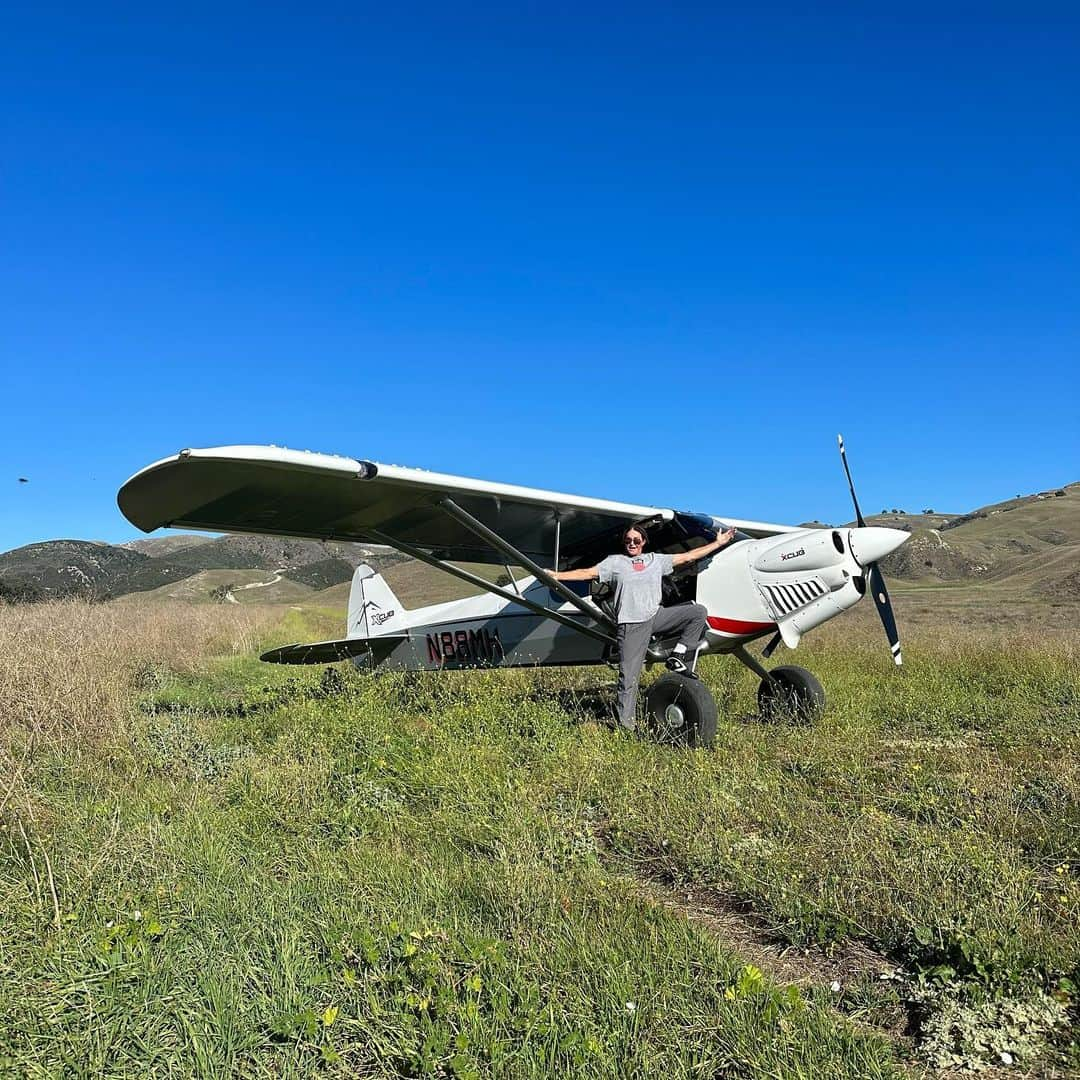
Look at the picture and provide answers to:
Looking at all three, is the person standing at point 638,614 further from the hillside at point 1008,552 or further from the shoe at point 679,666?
the hillside at point 1008,552

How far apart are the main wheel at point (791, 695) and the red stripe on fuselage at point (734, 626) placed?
692 millimetres

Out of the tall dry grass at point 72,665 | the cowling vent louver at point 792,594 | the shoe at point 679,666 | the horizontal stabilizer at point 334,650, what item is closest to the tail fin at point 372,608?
the horizontal stabilizer at point 334,650

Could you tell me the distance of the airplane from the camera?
591 centimetres

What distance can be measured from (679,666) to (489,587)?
6.26 ft

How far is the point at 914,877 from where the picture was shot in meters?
3.00

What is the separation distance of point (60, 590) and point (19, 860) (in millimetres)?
11836

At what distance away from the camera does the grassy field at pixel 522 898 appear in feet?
6.71

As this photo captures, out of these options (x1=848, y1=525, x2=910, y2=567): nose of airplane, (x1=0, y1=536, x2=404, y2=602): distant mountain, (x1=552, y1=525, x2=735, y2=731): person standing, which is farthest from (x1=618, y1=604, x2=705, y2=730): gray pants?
(x1=0, y1=536, x2=404, y2=602): distant mountain

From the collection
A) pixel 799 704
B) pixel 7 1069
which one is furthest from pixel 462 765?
pixel 799 704

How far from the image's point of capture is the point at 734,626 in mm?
6910

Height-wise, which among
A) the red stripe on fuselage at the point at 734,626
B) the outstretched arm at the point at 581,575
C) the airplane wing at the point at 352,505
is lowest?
the red stripe on fuselage at the point at 734,626

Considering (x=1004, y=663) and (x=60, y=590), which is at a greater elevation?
(x=60, y=590)

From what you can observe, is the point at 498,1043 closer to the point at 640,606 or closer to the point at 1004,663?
the point at 640,606

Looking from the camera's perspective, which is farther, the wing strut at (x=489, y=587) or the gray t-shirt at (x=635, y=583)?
the wing strut at (x=489, y=587)
